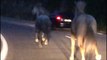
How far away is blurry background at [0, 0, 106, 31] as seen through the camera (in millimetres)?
40766

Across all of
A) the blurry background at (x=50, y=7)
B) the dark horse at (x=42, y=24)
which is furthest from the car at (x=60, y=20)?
the dark horse at (x=42, y=24)

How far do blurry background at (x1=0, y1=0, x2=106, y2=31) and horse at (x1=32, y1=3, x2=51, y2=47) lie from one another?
45.4ft

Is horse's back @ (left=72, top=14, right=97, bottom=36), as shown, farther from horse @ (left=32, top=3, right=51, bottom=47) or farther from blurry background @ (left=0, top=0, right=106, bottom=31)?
blurry background @ (left=0, top=0, right=106, bottom=31)

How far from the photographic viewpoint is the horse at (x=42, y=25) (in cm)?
1948

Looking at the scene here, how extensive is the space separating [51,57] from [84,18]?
417 cm

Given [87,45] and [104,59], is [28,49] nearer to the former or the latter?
[104,59]

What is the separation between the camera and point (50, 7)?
54.2 metres

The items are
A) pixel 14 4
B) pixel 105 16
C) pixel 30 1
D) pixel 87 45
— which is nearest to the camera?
pixel 87 45

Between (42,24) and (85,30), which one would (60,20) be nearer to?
(42,24)

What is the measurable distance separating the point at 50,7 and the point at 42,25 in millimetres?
34532

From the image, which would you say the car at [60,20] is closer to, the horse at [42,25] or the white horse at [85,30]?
the horse at [42,25]

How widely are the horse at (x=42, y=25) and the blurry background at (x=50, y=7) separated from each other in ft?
45.4

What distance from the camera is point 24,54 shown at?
16.7 m

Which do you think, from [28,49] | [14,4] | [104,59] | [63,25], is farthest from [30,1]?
[104,59]
